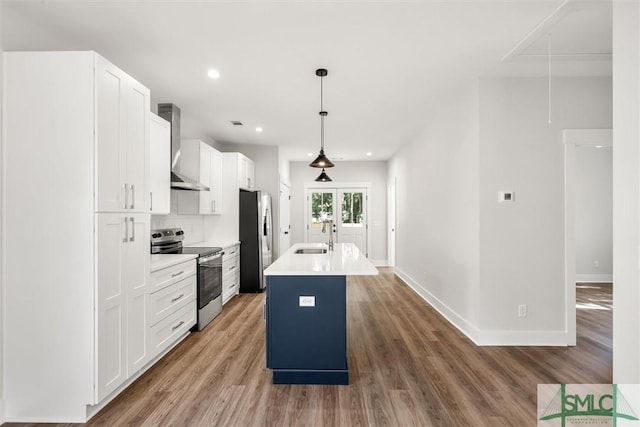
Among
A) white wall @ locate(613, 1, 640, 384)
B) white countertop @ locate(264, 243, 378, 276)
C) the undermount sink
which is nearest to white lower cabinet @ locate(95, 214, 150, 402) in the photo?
white countertop @ locate(264, 243, 378, 276)

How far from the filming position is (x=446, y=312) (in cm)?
419

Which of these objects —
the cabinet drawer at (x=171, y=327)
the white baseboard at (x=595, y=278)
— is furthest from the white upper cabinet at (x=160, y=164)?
the white baseboard at (x=595, y=278)

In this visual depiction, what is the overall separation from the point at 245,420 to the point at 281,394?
0.36 m

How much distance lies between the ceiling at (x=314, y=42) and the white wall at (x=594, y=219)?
12.8 feet

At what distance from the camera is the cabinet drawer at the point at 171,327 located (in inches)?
113

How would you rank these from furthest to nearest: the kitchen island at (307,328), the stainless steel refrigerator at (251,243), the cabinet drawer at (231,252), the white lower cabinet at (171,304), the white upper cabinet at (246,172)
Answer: the white upper cabinet at (246,172)
the stainless steel refrigerator at (251,243)
the cabinet drawer at (231,252)
the white lower cabinet at (171,304)
the kitchen island at (307,328)

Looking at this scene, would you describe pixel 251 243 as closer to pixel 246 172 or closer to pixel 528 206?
pixel 246 172

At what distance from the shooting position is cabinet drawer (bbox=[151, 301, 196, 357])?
2.87 meters

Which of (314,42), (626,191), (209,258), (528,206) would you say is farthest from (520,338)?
(209,258)

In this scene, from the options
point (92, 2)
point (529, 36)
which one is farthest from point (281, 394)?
point (529, 36)

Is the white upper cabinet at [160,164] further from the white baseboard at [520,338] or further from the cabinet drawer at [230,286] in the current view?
the white baseboard at [520,338]

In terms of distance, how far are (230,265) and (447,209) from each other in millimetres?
3100

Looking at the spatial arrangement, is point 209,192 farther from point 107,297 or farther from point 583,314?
point 583,314

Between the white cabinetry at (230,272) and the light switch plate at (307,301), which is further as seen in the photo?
the white cabinetry at (230,272)
